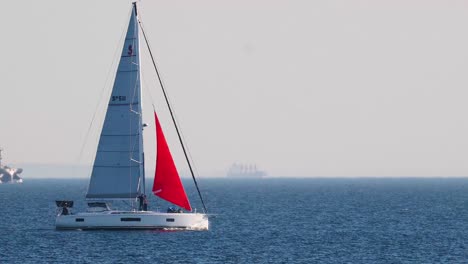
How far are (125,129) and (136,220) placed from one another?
252 inches

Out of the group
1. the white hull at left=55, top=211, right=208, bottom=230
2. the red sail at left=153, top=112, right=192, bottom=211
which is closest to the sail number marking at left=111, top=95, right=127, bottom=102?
the red sail at left=153, top=112, right=192, bottom=211

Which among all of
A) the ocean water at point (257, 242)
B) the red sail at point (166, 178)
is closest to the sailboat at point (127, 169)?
the red sail at point (166, 178)

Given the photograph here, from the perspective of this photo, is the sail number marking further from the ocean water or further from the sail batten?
the ocean water

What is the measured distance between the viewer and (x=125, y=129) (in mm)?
79438

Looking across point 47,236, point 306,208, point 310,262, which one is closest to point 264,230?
point 47,236

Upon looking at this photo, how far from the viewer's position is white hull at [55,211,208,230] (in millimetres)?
78688

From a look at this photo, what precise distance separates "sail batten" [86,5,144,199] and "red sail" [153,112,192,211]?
5.63ft

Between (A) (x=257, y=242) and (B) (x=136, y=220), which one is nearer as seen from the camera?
(A) (x=257, y=242)

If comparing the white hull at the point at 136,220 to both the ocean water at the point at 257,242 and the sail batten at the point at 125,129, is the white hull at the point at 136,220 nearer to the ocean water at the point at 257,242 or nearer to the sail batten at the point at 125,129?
the ocean water at the point at 257,242

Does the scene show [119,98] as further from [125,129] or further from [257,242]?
[257,242]

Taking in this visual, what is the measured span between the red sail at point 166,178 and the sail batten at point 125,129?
5.63ft

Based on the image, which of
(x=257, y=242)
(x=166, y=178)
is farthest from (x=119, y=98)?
(x=257, y=242)

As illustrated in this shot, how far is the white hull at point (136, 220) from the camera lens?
78.7 m

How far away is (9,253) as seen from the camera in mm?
70250
